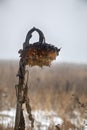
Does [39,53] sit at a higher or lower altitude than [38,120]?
higher

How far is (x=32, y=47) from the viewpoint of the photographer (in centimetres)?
273

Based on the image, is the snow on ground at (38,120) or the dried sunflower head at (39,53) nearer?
the dried sunflower head at (39,53)

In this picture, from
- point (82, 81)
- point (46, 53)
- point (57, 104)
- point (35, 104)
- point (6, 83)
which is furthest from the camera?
point (82, 81)

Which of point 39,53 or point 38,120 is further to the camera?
point 38,120

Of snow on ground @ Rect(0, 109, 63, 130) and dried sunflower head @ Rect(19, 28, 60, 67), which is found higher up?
dried sunflower head @ Rect(19, 28, 60, 67)

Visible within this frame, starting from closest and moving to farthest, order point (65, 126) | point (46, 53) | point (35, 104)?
point (46, 53)
point (65, 126)
point (35, 104)

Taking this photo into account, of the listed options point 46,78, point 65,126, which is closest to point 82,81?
point 46,78

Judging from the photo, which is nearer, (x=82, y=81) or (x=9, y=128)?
(x=9, y=128)

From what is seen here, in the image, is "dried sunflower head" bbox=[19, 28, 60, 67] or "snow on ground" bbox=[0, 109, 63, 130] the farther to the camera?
"snow on ground" bbox=[0, 109, 63, 130]

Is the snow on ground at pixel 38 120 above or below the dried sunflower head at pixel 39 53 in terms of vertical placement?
below

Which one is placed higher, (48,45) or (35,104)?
(48,45)

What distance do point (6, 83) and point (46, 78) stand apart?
14.0ft

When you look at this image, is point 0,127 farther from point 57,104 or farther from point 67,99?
point 57,104

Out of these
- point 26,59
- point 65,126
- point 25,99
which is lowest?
point 65,126
